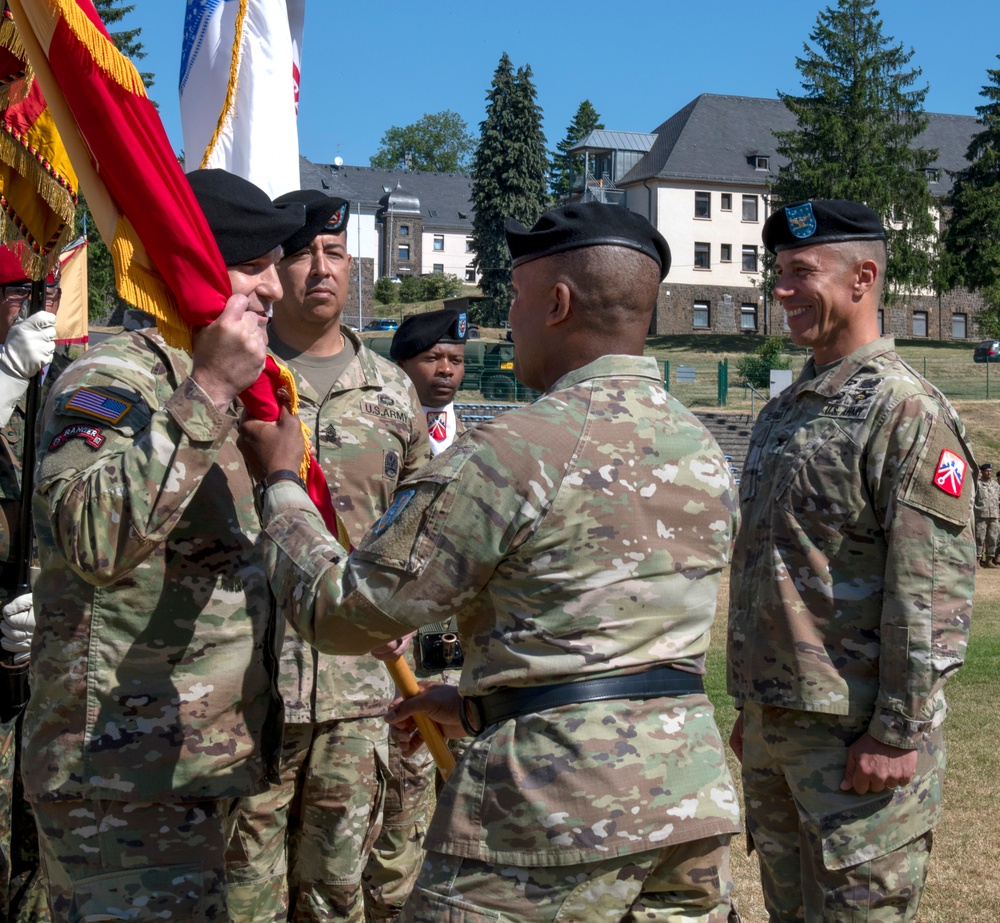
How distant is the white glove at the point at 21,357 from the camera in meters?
5.10

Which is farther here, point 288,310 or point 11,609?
point 288,310

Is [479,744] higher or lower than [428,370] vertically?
lower

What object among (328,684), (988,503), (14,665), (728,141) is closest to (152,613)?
(328,684)

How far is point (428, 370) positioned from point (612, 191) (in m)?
64.2

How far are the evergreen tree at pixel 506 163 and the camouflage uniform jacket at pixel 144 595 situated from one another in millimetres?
62105

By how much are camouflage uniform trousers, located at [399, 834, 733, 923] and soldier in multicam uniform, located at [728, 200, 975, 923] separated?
125cm

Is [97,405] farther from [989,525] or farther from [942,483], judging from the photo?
[989,525]

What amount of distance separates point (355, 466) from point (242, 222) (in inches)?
56.8

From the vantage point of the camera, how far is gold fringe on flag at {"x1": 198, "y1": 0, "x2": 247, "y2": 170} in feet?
14.7

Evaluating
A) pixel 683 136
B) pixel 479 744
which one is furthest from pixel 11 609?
pixel 683 136

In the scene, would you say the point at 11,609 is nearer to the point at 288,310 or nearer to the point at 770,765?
the point at 288,310

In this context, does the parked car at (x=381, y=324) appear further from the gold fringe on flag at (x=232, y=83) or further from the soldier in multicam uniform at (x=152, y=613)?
the soldier in multicam uniform at (x=152, y=613)

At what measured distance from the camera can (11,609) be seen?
4.30 meters

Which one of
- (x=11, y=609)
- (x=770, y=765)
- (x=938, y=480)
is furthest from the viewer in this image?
(x=11, y=609)
